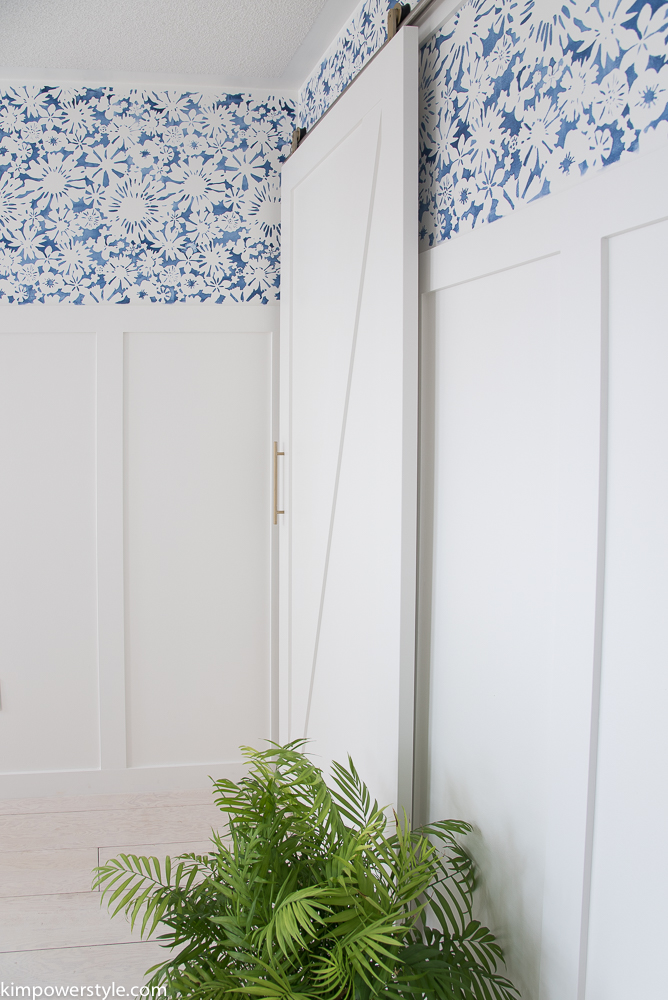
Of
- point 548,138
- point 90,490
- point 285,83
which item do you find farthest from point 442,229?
point 90,490

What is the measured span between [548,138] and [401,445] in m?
0.63

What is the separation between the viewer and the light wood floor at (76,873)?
5.69 feet

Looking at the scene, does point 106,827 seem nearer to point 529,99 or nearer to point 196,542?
point 196,542

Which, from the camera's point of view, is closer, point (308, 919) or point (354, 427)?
point (308, 919)

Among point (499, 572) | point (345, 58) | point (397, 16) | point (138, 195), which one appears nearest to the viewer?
point (499, 572)

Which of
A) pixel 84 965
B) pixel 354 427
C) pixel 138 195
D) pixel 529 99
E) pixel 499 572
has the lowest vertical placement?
pixel 84 965

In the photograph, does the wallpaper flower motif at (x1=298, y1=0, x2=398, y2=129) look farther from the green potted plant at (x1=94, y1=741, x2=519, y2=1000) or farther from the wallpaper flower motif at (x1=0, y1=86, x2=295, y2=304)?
the green potted plant at (x1=94, y1=741, x2=519, y2=1000)

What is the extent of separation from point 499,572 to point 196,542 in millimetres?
1558

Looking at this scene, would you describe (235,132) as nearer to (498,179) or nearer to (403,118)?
(403,118)

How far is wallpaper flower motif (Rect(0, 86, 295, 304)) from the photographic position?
2424mm

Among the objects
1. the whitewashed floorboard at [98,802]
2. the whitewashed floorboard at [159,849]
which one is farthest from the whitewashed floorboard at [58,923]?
the whitewashed floorboard at [98,802]

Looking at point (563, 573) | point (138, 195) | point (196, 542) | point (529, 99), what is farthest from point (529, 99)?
point (196, 542)

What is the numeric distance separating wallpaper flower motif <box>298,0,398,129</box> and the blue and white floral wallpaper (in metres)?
0.08

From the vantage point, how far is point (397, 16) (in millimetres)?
1509
